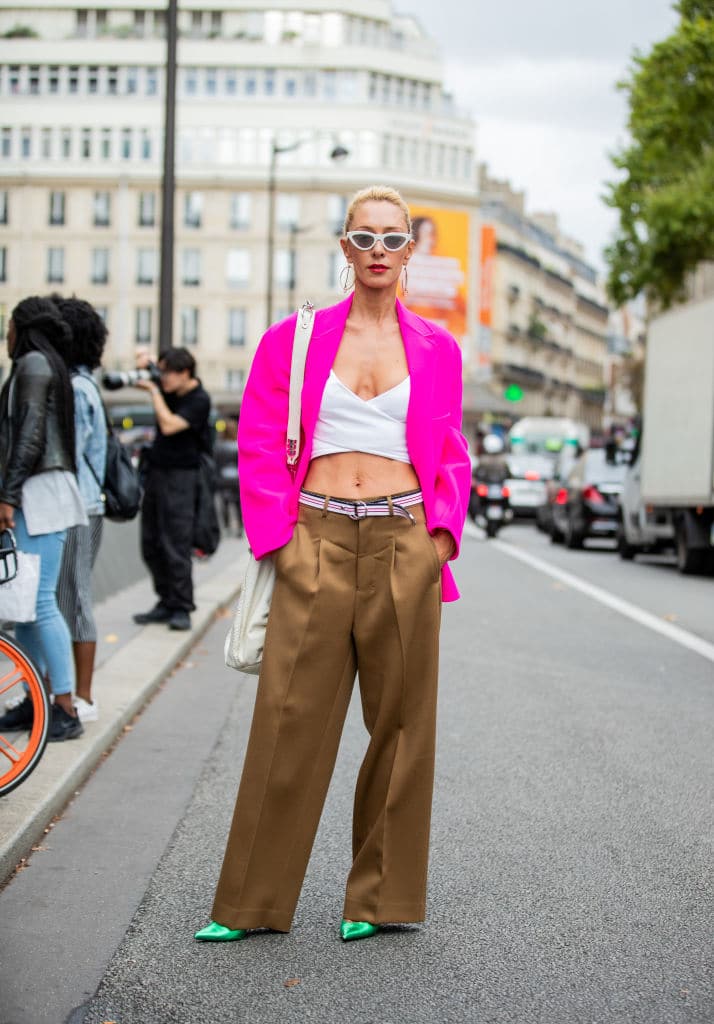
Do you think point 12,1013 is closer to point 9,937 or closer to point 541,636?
point 9,937

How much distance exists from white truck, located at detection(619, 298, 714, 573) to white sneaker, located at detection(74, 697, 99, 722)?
1315 cm

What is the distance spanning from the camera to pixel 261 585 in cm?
456

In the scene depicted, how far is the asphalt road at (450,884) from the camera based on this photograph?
4.12m

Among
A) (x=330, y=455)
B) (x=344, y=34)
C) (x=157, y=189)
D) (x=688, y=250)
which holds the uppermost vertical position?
(x=344, y=34)

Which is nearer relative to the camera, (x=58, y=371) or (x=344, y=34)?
(x=58, y=371)

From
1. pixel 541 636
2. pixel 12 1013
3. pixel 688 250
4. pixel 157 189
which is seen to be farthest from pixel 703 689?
pixel 157 189

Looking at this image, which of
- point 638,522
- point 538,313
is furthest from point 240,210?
point 638,522

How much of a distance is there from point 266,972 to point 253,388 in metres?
1.49

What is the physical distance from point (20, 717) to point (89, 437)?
158 centimetres

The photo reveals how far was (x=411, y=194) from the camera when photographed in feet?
304

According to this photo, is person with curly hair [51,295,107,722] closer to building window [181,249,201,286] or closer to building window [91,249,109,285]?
building window [91,249,109,285]

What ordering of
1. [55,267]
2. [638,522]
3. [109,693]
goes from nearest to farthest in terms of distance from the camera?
1. [109,693]
2. [638,522]
3. [55,267]

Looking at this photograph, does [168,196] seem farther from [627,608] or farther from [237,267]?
[237,267]

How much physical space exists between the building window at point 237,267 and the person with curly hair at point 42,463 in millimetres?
84800
